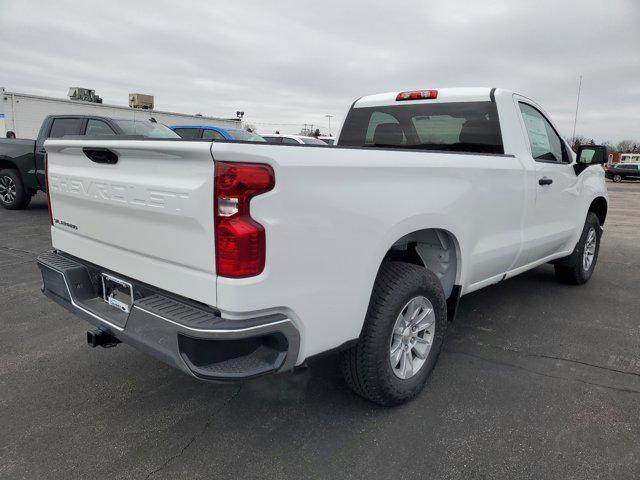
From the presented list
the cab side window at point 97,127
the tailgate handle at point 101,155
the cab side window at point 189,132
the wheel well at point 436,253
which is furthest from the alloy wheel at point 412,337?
the cab side window at point 189,132

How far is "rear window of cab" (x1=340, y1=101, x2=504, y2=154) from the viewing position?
3.66m

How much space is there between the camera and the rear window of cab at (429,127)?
366 cm

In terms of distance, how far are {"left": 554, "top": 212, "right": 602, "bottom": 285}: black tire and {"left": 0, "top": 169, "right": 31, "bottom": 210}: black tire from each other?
9.60m

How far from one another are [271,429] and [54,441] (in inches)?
42.1

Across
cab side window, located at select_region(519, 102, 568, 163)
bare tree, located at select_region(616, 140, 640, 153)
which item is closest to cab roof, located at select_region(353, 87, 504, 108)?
cab side window, located at select_region(519, 102, 568, 163)

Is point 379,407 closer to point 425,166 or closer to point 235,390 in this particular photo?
point 235,390

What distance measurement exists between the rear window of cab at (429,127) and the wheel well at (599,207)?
226 cm

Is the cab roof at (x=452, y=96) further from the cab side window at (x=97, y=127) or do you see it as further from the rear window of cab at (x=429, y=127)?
the cab side window at (x=97, y=127)

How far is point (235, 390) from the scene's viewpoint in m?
2.93

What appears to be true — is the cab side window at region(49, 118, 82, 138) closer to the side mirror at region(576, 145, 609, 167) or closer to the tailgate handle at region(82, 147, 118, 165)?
the tailgate handle at region(82, 147, 118, 165)

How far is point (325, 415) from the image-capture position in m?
2.66

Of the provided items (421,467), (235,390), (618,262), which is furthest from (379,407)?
(618,262)

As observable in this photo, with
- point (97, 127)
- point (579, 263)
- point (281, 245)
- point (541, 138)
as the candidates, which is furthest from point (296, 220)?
point (97, 127)

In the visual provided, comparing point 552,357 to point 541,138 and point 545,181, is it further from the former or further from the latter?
point 541,138
